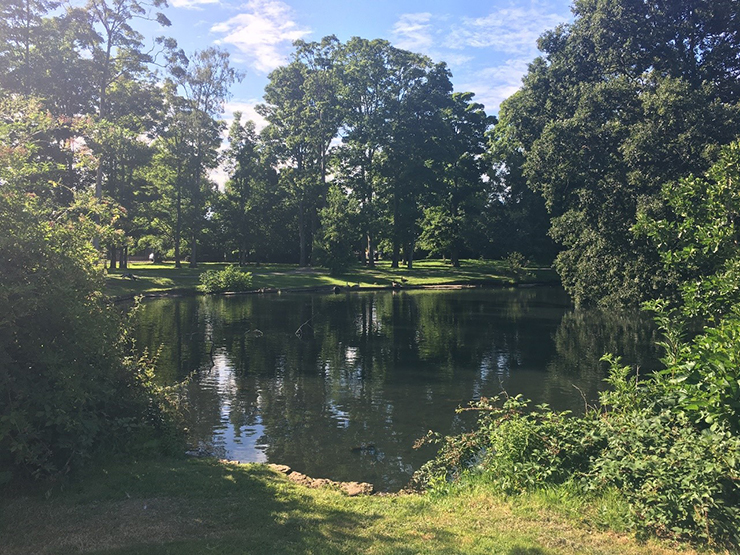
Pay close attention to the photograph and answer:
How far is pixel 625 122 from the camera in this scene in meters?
18.1

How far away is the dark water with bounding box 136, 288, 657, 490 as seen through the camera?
31.8 ft

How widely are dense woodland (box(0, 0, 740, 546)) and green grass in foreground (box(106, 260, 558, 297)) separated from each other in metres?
2.65

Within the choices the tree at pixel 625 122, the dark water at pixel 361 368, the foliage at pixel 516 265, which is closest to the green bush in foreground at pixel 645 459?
the dark water at pixel 361 368

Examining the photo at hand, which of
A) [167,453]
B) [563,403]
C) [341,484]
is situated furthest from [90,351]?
[563,403]

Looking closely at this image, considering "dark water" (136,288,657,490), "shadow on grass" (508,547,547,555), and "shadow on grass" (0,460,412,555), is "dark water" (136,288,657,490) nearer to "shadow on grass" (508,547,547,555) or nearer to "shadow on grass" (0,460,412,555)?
"shadow on grass" (0,460,412,555)

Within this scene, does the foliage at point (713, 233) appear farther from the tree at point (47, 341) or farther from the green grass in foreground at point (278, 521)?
the tree at point (47, 341)

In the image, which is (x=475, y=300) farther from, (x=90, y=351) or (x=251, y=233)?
(x=90, y=351)

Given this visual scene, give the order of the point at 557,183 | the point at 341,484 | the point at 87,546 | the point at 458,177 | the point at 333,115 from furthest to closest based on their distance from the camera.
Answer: the point at 458,177
the point at 333,115
the point at 557,183
the point at 341,484
the point at 87,546

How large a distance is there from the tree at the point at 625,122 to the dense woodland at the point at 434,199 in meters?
0.08

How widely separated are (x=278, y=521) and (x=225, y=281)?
34.8m

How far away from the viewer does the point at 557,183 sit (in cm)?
2056

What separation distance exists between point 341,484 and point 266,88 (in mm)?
56647

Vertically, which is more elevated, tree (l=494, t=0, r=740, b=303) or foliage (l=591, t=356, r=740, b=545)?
tree (l=494, t=0, r=740, b=303)

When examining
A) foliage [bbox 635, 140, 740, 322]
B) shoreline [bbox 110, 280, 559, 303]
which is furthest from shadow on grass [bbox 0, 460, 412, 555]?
shoreline [bbox 110, 280, 559, 303]
